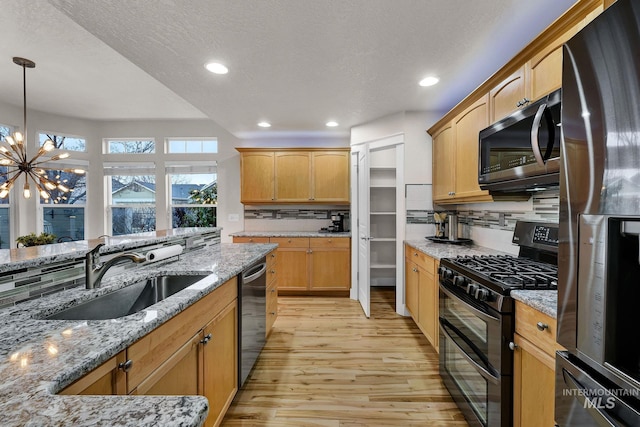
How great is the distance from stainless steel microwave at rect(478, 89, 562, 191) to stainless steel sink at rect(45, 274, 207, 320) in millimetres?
1942

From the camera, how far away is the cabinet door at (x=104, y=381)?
27.0 inches

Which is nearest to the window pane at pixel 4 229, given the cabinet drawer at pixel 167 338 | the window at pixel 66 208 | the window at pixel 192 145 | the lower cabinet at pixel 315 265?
the window at pixel 66 208

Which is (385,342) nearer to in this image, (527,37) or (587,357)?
(587,357)

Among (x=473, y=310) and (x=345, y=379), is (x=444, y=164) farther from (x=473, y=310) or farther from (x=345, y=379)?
(x=345, y=379)

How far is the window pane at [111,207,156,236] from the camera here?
495cm

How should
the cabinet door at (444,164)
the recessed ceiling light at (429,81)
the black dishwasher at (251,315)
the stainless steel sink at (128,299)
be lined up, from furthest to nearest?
the cabinet door at (444,164) < the recessed ceiling light at (429,81) < the black dishwasher at (251,315) < the stainless steel sink at (128,299)

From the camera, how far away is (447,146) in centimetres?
276

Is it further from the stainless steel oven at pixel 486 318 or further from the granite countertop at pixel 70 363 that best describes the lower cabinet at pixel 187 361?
the stainless steel oven at pixel 486 318

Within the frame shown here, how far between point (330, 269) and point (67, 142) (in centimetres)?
498

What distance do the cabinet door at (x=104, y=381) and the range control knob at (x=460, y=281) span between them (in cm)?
161

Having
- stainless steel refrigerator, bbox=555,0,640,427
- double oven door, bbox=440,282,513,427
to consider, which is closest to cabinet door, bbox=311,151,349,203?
double oven door, bbox=440,282,513,427

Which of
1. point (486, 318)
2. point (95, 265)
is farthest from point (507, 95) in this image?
point (95, 265)

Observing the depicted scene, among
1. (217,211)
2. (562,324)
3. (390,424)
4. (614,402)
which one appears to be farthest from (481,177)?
(217,211)

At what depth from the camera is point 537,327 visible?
1112mm
